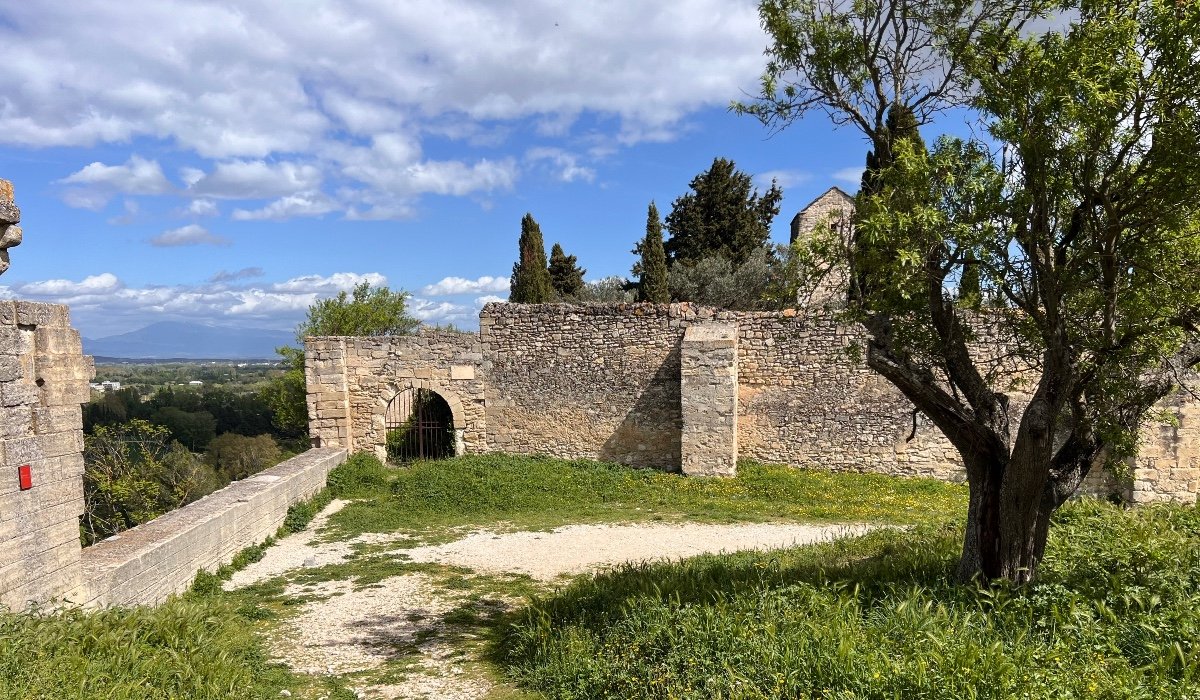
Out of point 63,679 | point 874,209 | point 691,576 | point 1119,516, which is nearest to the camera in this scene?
point 63,679

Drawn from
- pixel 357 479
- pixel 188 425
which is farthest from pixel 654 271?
pixel 188 425

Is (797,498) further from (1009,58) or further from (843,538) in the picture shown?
(1009,58)

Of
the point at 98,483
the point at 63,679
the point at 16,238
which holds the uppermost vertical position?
the point at 16,238

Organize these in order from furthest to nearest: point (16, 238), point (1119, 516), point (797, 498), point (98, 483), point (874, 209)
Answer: point (98, 483), point (797, 498), point (1119, 516), point (16, 238), point (874, 209)

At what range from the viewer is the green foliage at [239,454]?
26156 mm

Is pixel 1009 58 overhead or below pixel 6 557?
overhead

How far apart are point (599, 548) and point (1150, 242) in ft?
22.6

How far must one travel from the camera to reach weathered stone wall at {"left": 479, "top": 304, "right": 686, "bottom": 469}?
14.4m

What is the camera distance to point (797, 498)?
12.5 m

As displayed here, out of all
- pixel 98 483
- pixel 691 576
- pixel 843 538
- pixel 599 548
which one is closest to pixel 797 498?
pixel 843 538

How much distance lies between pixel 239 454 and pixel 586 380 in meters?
19.5

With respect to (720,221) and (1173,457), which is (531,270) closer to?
(720,221)

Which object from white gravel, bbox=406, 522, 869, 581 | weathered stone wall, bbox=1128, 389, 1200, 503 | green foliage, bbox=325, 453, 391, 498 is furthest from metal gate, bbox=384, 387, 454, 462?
weathered stone wall, bbox=1128, 389, 1200, 503

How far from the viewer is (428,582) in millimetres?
8055
